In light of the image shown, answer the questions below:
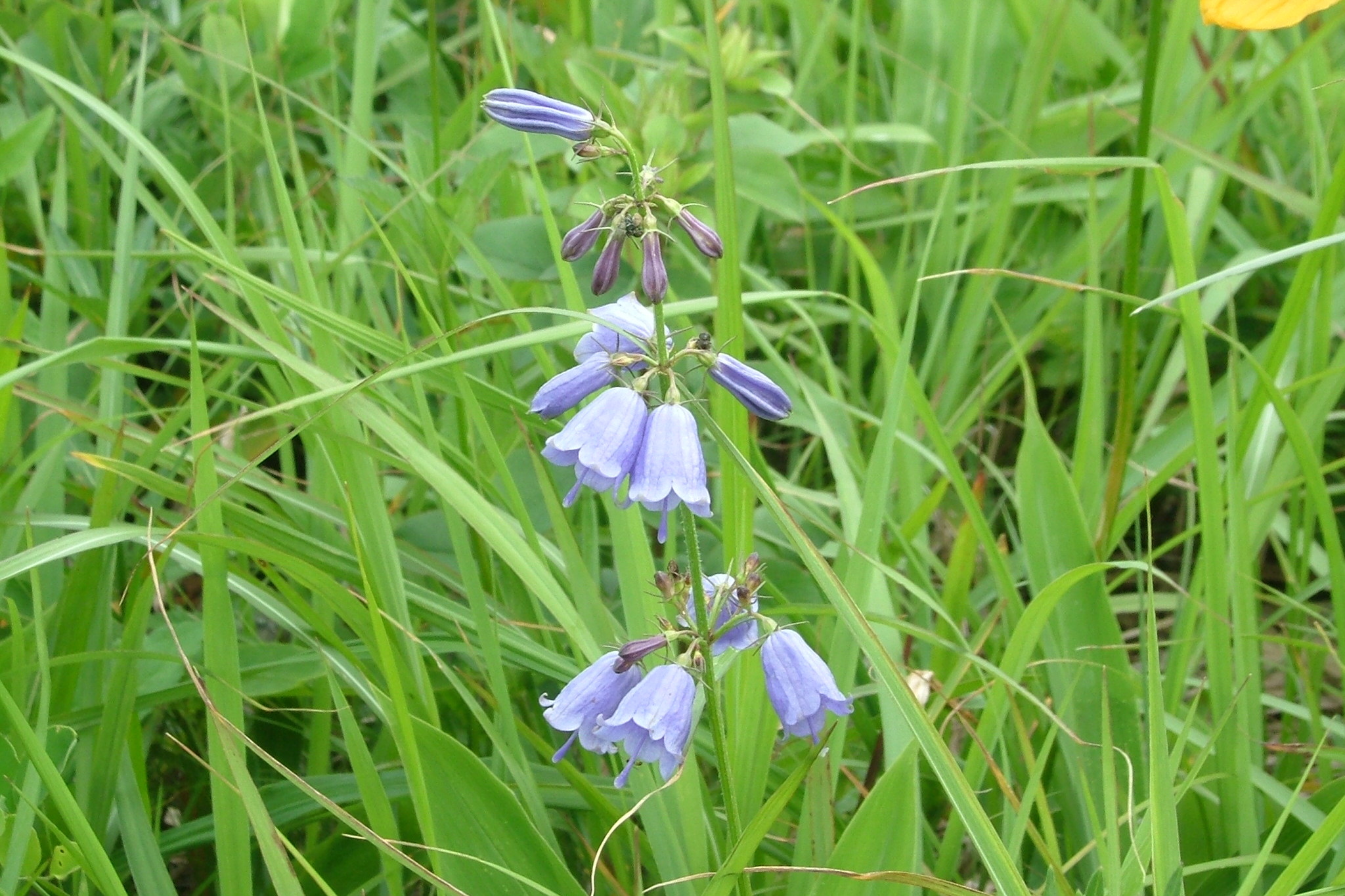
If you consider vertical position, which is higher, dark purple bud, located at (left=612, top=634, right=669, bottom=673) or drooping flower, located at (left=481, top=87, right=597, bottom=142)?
drooping flower, located at (left=481, top=87, right=597, bottom=142)

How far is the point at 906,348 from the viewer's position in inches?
64.5

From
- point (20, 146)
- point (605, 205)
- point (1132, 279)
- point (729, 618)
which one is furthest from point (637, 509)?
point (20, 146)

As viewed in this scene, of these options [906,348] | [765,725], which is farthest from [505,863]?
[906,348]

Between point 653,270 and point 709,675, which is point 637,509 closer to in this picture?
point 709,675

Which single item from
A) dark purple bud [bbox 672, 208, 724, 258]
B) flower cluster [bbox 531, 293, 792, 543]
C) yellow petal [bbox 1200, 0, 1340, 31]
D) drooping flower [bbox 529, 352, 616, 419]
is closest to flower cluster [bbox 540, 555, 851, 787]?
flower cluster [bbox 531, 293, 792, 543]

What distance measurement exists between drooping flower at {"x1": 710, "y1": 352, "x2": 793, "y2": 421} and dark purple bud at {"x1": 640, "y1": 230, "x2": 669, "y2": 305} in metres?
0.10

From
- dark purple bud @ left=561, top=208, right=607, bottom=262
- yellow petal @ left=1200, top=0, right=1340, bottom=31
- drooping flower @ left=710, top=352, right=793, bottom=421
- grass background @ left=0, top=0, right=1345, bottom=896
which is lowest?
grass background @ left=0, top=0, right=1345, bottom=896

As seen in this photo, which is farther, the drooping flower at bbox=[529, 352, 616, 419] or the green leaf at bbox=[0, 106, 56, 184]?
the green leaf at bbox=[0, 106, 56, 184]

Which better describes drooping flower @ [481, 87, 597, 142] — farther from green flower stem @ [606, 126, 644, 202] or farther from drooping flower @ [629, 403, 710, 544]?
drooping flower @ [629, 403, 710, 544]

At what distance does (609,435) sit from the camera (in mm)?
1155

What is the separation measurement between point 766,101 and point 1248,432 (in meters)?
1.53

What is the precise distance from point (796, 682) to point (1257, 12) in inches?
35.7

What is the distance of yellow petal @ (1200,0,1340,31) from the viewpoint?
49.8 inches

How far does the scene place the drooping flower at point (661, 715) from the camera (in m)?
1.17
